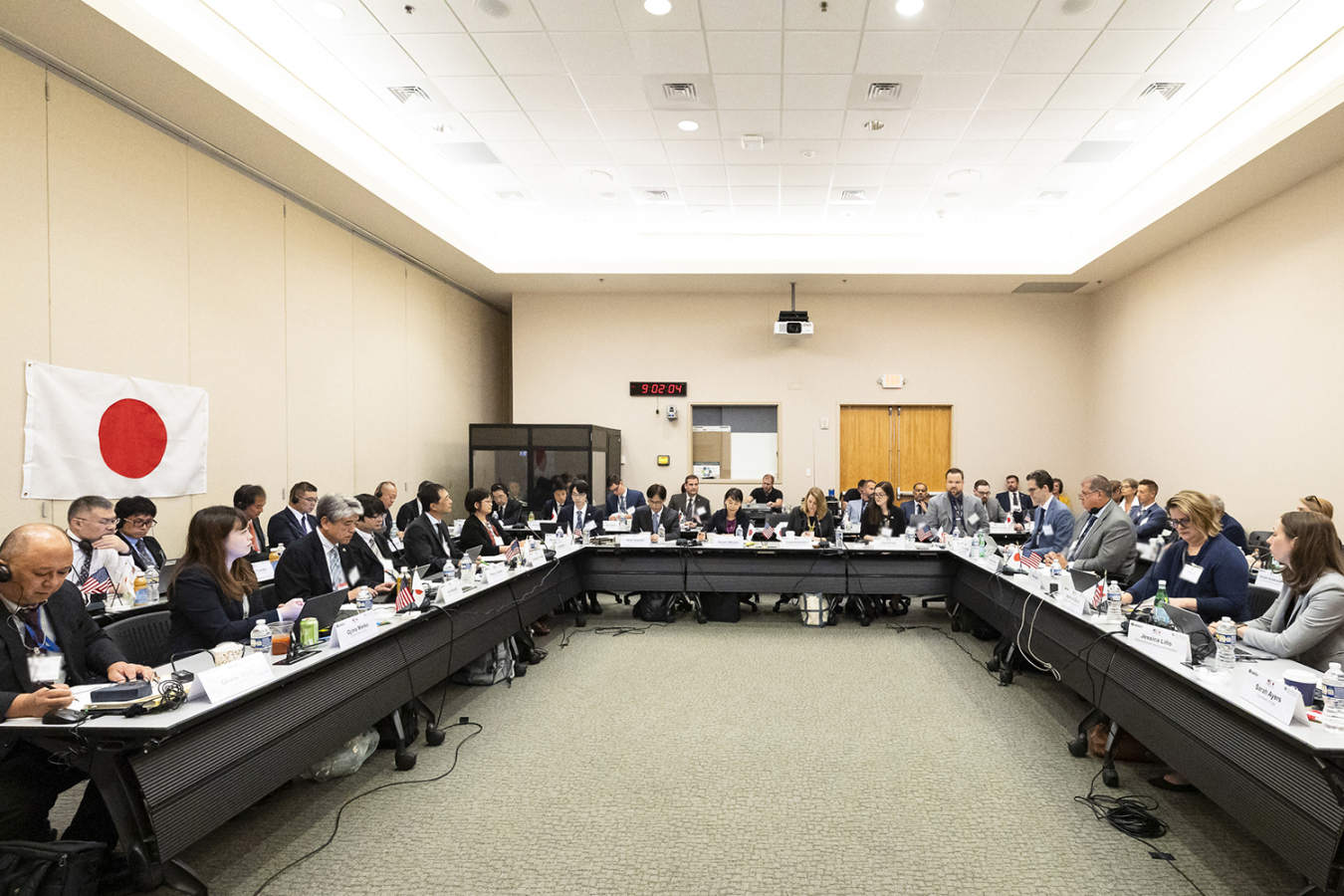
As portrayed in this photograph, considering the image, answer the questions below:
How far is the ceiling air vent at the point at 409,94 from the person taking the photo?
17.2 feet

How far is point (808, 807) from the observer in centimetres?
283

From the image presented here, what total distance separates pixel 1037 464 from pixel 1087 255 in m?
2.99

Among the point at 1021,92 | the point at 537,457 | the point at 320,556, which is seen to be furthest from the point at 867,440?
the point at 320,556

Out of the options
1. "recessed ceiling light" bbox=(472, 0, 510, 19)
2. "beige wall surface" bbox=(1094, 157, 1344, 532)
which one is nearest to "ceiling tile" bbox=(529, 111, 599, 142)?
"recessed ceiling light" bbox=(472, 0, 510, 19)

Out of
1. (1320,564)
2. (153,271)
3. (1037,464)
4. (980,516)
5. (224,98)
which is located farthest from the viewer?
(1037,464)

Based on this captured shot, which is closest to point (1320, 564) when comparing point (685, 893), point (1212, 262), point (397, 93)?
point (685, 893)

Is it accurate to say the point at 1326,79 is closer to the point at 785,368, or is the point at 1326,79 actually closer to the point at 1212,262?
the point at 1212,262

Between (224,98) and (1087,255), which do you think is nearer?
(224,98)

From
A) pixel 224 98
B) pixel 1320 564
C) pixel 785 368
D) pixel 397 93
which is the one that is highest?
pixel 397 93

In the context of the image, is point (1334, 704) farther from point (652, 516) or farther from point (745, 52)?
point (652, 516)

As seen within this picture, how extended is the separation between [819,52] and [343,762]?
17.1 ft

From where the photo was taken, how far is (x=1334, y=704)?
2.04m

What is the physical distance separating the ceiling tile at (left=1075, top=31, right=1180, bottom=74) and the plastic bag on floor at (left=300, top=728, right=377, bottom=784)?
244 inches

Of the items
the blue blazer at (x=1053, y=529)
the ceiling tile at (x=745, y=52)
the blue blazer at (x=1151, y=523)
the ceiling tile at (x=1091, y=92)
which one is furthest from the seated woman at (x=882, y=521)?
the ceiling tile at (x=745, y=52)
